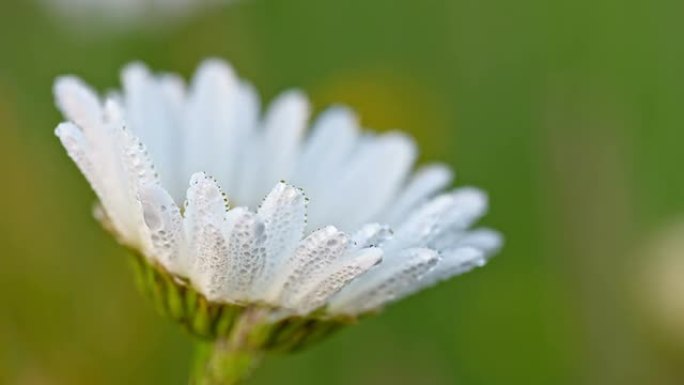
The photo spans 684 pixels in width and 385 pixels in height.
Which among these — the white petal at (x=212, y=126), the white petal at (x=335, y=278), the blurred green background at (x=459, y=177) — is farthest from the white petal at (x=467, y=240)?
the blurred green background at (x=459, y=177)

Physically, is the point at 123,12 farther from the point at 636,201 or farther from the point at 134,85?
the point at 134,85

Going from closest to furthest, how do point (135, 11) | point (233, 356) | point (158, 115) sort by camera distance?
point (233, 356) → point (158, 115) → point (135, 11)

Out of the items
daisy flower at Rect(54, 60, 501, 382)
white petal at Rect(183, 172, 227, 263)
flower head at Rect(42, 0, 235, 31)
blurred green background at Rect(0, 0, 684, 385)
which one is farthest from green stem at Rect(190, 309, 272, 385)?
flower head at Rect(42, 0, 235, 31)

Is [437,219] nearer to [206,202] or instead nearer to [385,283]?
[385,283]

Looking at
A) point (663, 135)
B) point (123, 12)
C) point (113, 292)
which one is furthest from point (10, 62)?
point (663, 135)

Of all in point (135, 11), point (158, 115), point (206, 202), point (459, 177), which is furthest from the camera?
point (459, 177)

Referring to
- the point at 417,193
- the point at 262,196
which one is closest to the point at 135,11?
the point at 262,196

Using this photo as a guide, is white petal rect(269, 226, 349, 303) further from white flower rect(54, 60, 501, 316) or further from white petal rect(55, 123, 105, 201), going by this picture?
white petal rect(55, 123, 105, 201)
